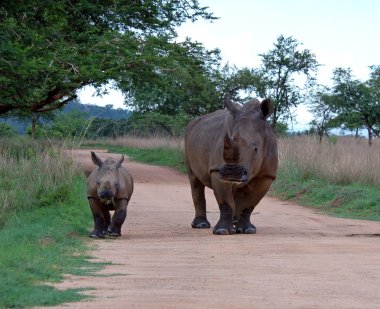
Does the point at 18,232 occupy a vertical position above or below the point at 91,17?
below

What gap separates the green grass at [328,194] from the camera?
55.9ft

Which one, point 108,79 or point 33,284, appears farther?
point 108,79

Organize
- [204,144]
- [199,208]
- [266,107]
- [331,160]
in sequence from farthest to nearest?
[331,160], [199,208], [204,144], [266,107]

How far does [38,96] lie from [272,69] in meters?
14.7

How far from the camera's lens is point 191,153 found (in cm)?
1385

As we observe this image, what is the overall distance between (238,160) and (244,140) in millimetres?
399

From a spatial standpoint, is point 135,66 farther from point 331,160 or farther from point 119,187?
point 119,187

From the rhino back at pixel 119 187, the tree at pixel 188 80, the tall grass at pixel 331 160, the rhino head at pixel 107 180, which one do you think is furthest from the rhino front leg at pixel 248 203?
the tree at pixel 188 80

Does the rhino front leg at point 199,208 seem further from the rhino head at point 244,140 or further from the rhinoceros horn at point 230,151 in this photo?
the rhinoceros horn at point 230,151

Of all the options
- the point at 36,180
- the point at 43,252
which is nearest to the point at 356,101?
the point at 36,180

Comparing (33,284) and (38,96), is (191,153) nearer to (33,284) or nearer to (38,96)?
(33,284)

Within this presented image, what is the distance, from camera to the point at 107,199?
11.4m

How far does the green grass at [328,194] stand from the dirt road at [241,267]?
6.92 ft

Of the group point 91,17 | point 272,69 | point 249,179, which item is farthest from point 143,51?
point 249,179
